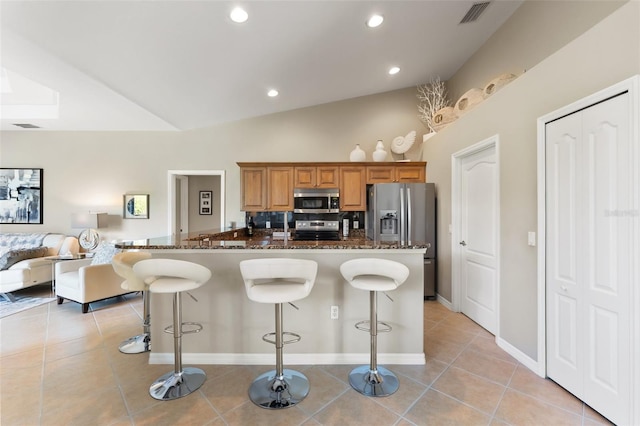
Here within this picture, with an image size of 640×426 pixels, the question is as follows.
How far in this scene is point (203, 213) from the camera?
20.1 ft

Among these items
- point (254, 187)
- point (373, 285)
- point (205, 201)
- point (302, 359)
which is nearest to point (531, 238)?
point (373, 285)

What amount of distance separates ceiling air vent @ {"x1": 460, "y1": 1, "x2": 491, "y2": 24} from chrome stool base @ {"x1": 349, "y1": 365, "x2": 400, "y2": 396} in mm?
3767

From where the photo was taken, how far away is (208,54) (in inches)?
108

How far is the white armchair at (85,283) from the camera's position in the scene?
3432 mm

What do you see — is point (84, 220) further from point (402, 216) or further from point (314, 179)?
point (402, 216)

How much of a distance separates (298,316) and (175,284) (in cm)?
106

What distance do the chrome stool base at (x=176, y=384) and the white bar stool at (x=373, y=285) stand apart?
1.21 meters

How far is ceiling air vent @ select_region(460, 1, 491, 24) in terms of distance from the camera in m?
2.76

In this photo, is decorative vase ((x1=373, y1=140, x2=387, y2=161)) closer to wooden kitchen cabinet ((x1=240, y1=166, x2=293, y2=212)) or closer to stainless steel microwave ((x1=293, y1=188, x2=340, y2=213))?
stainless steel microwave ((x1=293, y1=188, x2=340, y2=213))

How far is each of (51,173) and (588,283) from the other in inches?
304

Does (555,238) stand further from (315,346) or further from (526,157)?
(315,346)

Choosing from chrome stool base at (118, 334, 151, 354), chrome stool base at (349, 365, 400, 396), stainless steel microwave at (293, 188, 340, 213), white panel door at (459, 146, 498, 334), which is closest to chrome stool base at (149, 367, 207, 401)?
chrome stool base at (118, 334, 151, 354)

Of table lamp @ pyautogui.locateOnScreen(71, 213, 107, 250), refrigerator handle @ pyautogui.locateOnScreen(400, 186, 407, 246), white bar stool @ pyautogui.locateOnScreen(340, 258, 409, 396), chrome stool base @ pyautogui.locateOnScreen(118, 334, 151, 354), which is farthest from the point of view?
table lamp @ pyautogui.locateOnScreen(71, 213, 107, 250)

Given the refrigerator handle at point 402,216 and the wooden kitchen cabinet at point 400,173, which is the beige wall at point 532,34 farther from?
the refrigerator handle at point 402,216
